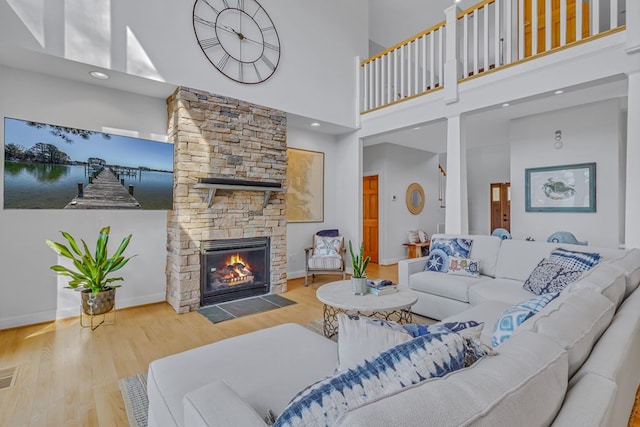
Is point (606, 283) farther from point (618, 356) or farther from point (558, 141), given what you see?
point (558, 141)

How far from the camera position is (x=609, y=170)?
14.5 feet

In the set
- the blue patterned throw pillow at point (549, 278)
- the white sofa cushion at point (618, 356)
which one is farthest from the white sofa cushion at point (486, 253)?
the white sofa cushion at point (618, 356)

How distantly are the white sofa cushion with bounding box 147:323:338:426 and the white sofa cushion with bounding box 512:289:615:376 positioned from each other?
2.76 ft

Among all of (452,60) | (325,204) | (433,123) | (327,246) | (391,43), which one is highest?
(391,43)

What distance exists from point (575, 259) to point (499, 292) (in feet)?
2.04

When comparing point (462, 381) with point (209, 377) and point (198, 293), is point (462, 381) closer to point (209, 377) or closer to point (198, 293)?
point (209, 377)

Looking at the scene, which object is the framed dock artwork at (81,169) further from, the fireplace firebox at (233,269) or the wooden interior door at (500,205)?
the wooden interior door at (500,205)

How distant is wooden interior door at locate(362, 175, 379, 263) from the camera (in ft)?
22.6

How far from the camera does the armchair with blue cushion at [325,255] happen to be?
475cm

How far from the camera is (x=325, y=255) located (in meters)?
4.93

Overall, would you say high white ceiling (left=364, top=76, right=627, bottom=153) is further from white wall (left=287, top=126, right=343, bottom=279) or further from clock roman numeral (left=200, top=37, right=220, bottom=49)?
clock roman numeral (left=200, top=37, right=220, bottom=49)

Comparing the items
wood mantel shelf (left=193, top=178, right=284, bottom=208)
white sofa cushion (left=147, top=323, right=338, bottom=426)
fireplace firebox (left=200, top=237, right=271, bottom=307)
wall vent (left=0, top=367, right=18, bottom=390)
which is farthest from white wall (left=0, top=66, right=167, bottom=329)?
white sofa cushion (left=147, top=323, right=338, bottom=426)

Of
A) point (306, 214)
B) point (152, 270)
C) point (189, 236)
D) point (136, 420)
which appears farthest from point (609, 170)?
point (152, 270)

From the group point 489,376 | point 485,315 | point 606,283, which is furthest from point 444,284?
point 489,376
